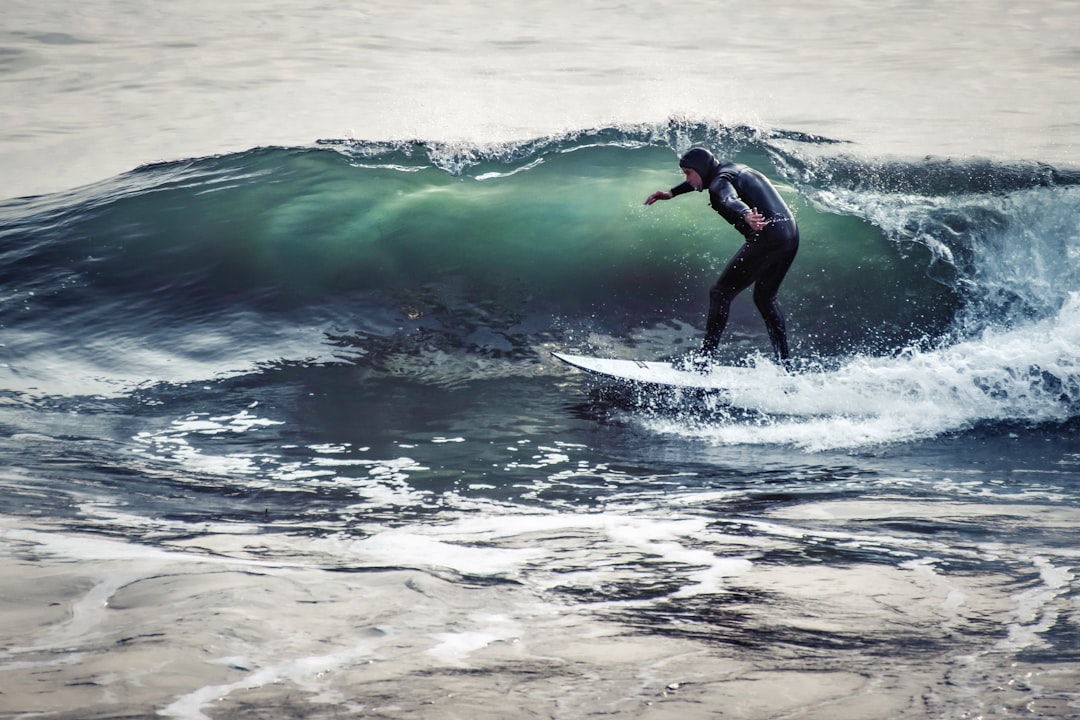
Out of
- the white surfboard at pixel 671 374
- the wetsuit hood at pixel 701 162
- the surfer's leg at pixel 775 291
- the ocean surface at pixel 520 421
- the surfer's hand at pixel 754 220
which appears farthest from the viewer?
the surfer's leg at pixel 775 291

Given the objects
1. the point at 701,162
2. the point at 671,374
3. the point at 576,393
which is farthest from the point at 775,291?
the point at 576,393

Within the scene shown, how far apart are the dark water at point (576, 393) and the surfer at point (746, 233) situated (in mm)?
499

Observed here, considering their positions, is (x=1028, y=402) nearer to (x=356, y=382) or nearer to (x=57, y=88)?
(x=356, y=382)

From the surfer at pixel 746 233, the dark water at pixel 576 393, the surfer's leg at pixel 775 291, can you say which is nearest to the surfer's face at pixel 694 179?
the surfer at pixel 746 233

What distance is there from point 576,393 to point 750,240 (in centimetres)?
167

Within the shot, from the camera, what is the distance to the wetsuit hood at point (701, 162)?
6.55 meters

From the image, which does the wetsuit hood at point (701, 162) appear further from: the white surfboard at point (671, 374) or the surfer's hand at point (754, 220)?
the white surfboard at point (671, 374)

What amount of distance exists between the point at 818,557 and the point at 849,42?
23.7m

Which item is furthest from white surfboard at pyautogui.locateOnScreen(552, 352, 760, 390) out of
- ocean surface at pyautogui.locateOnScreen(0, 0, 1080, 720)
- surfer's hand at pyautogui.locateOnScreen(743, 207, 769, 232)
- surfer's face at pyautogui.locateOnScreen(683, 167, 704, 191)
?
surfer's face at pyautogui.locateOnScreen(683, 167, 704, 191)

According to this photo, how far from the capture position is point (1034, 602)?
3195 millimetres

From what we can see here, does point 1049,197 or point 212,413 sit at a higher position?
point 1049,197

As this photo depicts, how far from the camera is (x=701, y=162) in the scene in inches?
258

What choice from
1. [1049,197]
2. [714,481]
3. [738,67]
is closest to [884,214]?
[1049,197]

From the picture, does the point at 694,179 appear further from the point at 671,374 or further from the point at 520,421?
the point at 520,421
